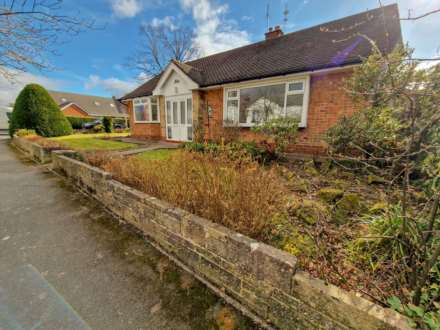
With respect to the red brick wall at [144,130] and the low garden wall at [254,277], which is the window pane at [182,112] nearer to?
the red brick wall at [144,130]

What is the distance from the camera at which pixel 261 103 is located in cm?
817

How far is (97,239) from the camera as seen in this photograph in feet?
8.60

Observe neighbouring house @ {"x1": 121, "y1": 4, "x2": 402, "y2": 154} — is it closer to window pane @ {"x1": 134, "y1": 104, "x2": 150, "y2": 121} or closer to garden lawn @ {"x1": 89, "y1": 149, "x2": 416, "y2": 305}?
window pane @ {"x1": 134, "y1": 104, "x2": 150, "y2": 121}

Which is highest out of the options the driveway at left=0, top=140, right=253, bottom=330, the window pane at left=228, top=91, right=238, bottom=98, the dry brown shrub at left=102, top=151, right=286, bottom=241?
the window pane at left=228, top=91, right=238, bottom=98

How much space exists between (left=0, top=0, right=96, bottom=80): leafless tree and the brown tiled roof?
599cm

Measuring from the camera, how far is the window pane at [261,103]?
25.4 feet

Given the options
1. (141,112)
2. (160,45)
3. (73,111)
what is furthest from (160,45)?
A: (73,111)

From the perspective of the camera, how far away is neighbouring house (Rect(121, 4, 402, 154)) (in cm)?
668

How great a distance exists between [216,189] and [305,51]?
8.65 metres

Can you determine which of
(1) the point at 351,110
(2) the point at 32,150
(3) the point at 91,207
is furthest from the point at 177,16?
(3) the point at 91,207

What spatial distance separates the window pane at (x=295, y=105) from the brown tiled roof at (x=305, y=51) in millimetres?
949

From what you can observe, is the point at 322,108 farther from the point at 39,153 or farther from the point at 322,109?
the point at 39,153

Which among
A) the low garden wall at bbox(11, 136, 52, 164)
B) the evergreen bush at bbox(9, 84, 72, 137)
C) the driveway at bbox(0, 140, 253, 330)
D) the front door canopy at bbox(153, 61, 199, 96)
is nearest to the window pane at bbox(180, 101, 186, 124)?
the front door canopy at bbox(153, 61, 199, 96)

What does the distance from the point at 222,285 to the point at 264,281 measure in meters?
0.51
